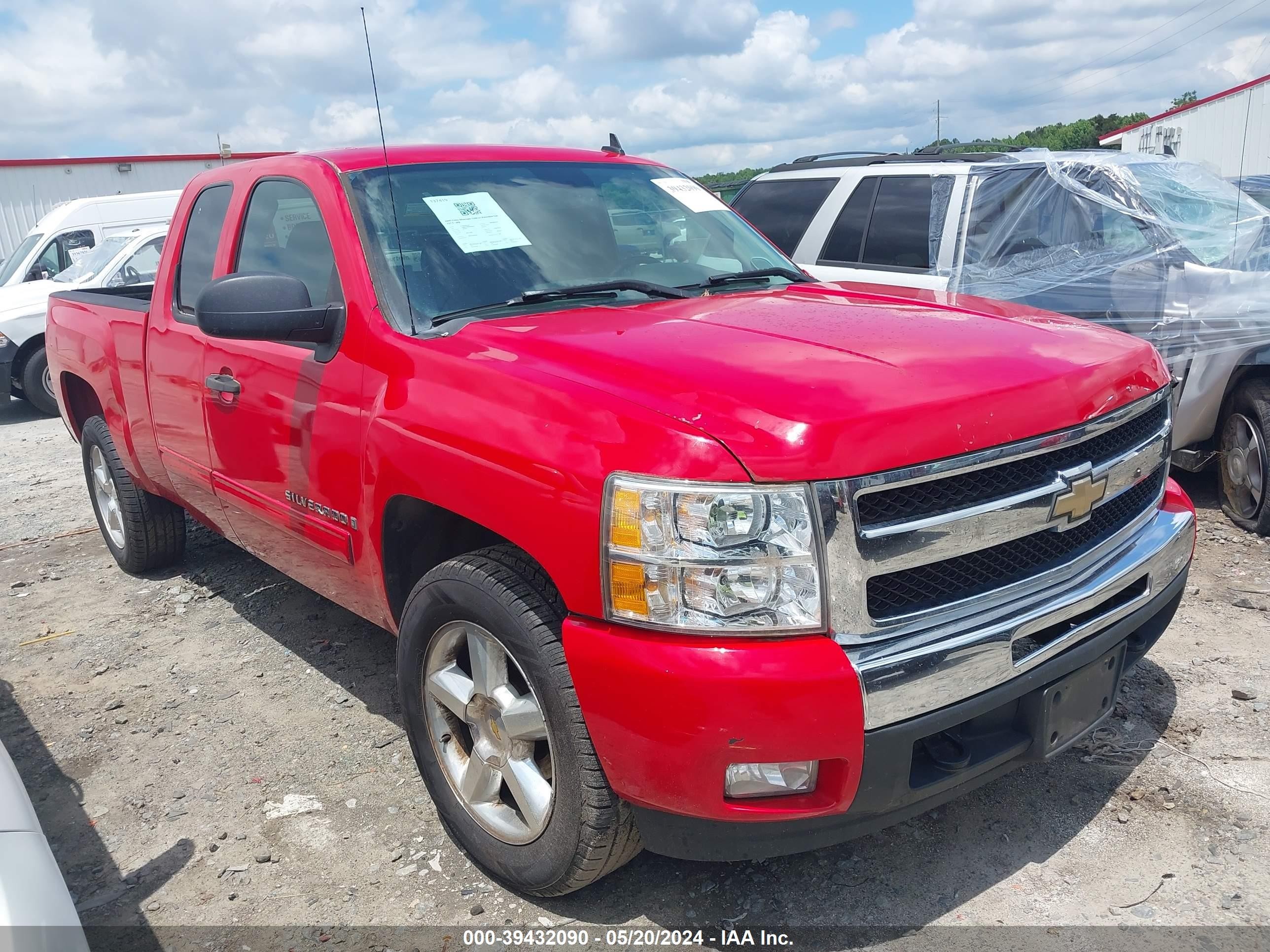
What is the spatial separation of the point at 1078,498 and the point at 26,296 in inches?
457

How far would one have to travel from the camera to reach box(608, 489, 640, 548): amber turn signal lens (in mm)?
2008

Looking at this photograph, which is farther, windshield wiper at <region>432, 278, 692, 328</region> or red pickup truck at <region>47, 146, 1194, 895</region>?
windshield wiper at <region>432, 278, 692, 328</region>

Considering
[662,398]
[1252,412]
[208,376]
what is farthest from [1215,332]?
[208,376]

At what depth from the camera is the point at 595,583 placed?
208 cm

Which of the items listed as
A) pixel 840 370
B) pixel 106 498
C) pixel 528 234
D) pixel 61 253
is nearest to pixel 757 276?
pixel 528 234

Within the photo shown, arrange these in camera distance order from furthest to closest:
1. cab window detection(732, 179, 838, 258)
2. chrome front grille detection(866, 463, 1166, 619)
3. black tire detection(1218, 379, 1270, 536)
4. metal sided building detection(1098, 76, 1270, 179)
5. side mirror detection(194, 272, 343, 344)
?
metal sided building detection(1098, 76, 1270, 179), cab window detection(732, 179, 838, 258), black tire detection(1218, 379, 1270, 536), side mirror detection(194, 272, 343, 344), chrome front grille detection(866, 463, 1166, 619)

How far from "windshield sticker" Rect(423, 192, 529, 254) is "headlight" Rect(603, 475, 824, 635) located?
1.32 meters

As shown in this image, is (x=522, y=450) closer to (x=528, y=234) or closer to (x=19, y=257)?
(x=528, y=234)

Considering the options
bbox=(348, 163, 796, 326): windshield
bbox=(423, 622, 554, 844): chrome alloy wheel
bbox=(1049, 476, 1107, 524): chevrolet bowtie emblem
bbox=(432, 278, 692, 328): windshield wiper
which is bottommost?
bbox=(423, 622, 554, 844): chrome alloy wheel

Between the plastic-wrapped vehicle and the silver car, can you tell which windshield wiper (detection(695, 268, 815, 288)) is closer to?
the plastic-wrapped vehicle

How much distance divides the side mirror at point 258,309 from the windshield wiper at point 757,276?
121 cm

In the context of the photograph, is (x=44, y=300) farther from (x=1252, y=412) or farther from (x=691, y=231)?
(x=1252, y=412)

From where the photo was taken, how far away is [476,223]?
3094 mm

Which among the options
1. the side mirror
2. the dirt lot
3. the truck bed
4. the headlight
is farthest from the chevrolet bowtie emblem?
the truck bed
